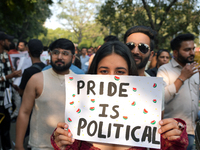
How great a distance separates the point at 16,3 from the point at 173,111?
7.96 meters

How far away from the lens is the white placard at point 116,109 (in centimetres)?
146

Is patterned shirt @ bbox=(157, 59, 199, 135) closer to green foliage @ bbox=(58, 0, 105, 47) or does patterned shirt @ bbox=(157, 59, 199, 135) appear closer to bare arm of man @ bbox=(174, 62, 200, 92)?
bare arm of man @ bbox=(174, 62, 200, 92)

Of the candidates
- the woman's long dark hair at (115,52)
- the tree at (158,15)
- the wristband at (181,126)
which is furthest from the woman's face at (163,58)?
the tree at (158,15)

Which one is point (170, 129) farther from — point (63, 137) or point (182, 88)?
point (182, 88)

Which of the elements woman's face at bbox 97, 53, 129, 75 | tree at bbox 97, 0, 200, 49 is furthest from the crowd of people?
tree at bbox 97, 0, 200, 49

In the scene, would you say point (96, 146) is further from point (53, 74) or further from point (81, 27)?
point (81, 27)

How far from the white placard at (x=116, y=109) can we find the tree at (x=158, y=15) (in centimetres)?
1308

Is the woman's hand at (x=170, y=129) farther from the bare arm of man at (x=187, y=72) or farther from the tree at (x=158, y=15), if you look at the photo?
the tree at (x=158, y=15)

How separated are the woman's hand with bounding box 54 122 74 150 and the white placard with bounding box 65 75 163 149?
0.13 ft

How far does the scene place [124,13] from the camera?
15.0m

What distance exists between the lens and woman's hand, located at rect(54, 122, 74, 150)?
1.51 metres

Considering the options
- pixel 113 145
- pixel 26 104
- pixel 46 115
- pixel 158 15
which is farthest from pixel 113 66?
pixel 158 15

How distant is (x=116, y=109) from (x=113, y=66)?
0.33 m

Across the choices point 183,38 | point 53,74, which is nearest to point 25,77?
point 53,74
